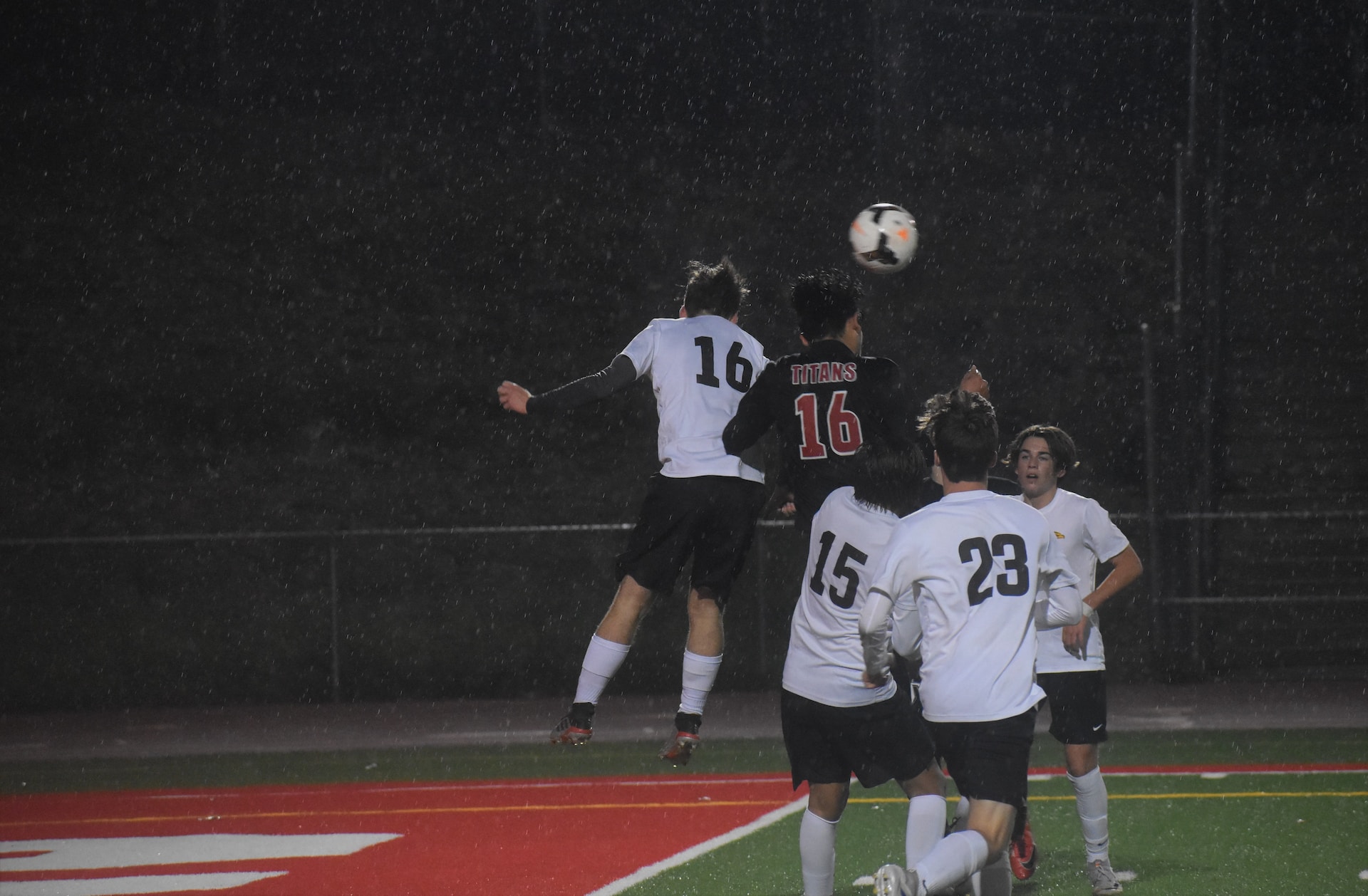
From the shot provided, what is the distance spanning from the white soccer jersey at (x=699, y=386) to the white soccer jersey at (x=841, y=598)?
47.1 inches

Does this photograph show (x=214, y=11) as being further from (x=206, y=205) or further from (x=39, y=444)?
(x=39, y=444)

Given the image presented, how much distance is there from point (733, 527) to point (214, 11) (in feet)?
43.2

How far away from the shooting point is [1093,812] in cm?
641

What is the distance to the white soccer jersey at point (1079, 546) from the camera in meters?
6.50

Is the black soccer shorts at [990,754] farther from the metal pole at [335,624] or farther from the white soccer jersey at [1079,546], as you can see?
the metal pole at [335,624]

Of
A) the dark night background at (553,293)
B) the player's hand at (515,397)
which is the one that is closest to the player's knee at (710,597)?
the player's hand at (515,397)

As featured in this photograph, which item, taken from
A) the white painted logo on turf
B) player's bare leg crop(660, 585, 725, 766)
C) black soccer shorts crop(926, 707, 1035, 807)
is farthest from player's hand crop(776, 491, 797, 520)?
the white painted logo on turf

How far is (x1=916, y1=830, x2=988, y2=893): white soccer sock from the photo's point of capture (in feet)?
14.3

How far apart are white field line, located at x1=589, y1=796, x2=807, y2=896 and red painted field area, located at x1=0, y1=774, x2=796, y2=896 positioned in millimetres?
71

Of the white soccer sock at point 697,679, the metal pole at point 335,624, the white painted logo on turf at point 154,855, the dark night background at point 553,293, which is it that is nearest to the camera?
the white soccer sock at point 697,679

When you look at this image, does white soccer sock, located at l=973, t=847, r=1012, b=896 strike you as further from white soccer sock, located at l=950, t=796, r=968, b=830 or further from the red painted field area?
the red painted field area

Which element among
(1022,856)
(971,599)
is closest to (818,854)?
(971,599)

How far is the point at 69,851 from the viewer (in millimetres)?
8109

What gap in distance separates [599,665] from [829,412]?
1.63 meters
